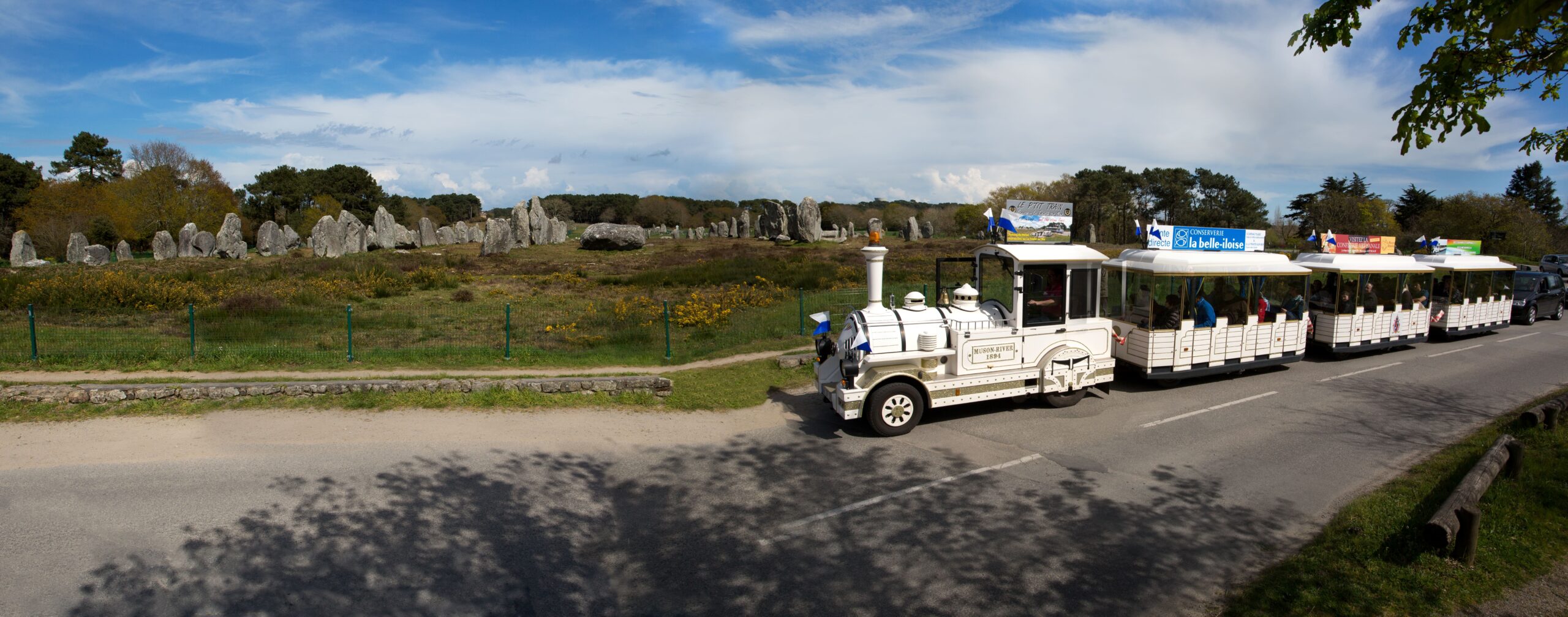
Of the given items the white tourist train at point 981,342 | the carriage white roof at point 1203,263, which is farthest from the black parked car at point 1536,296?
the white tourist train at point 981,342

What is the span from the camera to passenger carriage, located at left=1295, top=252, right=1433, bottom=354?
1525 cm

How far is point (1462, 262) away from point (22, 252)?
57.6 meters

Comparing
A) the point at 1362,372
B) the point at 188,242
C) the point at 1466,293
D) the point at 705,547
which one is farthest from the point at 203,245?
the point at 1466,293

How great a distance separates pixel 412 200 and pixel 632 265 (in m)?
81.1

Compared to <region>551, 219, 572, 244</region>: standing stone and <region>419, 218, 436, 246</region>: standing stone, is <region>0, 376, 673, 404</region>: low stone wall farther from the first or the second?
<region>419, 218, 436, 246</region>: standing stone

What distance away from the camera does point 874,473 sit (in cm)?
818

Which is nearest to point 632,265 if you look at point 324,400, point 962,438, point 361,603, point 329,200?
point 324,400

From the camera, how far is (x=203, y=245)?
42.5 meters

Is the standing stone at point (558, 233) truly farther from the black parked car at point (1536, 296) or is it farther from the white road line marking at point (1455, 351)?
the black parked car at point (1536, 296)

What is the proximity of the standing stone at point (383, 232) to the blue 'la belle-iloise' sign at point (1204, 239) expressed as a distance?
49.2 meters

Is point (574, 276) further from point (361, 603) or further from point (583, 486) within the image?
point (361, 603)

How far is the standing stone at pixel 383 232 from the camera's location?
4834 cm

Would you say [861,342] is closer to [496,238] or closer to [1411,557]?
[1411,557]

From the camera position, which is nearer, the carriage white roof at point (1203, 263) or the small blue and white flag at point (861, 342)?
the small blue and white flag at point (861, 342)
